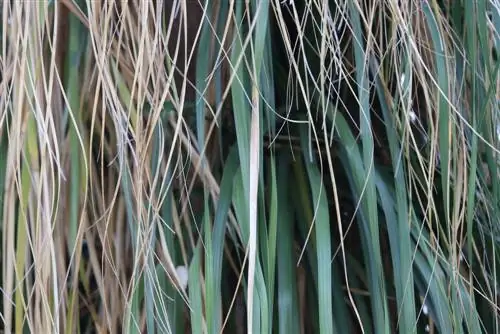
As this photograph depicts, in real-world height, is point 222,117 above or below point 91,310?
above

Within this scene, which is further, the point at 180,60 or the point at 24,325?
the point at 180,60

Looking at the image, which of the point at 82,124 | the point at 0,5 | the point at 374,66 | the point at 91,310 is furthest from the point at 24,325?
the point at 374,66

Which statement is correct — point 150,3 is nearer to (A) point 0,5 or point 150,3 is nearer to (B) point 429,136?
(A) point 0,5

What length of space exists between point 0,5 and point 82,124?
0.13 m

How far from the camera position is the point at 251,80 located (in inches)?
21.9

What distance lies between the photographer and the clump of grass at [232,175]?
1.76 ft

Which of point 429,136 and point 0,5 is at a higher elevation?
point 0,5

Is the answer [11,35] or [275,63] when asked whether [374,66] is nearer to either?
[275,63]

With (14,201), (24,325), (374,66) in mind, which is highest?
(374,66)

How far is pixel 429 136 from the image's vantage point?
62 centimetres

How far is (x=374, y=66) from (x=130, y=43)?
0.74 ft

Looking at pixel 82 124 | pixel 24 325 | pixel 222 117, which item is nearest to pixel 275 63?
pixel 222 117

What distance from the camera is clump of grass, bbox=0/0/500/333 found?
1.76ft

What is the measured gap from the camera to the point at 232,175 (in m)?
0.58
